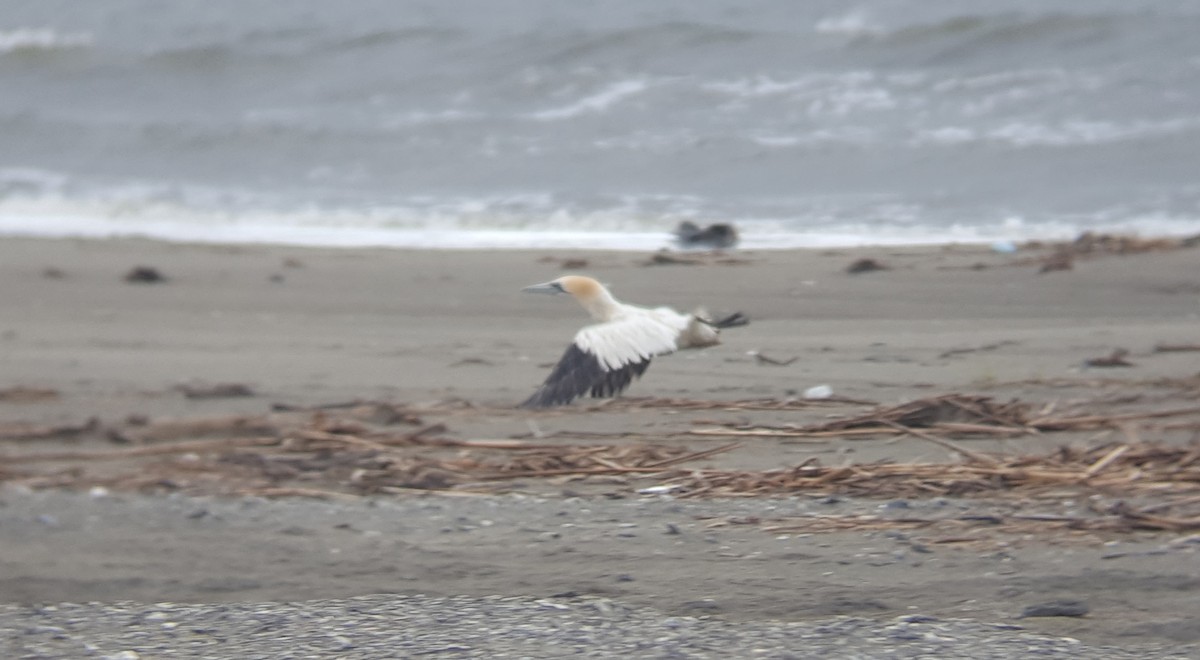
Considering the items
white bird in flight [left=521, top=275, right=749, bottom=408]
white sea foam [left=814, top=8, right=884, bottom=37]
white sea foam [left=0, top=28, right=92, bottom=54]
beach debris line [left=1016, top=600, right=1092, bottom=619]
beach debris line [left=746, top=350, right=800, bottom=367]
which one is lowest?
beach debris line [left=1016, top=600, right=1092, bottom=619]

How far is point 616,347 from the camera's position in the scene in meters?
6.23

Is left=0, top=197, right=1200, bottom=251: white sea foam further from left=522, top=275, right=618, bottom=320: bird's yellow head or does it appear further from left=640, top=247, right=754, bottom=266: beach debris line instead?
left=522, top=275, right=618, bottom=320: bird's yellow head

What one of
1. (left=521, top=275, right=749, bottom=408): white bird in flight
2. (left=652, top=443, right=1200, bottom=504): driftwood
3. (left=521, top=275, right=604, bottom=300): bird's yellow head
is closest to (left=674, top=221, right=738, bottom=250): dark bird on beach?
(left=521, top=275, right=604, bottom=300): bird's yellow head

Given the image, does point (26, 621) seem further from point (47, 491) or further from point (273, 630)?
point (47, 491)

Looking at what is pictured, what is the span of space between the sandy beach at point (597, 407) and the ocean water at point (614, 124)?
212 cm

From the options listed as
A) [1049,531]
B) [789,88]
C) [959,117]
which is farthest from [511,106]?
[1049,531]

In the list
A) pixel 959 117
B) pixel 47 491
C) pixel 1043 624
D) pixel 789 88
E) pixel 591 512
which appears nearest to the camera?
pixel 1043 624

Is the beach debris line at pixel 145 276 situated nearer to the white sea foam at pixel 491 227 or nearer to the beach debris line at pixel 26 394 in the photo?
the white sea foam at pixel 491 227

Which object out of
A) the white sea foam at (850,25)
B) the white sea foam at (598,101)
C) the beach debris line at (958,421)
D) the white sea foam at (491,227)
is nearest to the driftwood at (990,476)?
the beach debris line at (958,421)

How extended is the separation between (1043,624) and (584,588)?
1.17 metres

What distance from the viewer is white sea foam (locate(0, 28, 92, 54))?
23.9 meters

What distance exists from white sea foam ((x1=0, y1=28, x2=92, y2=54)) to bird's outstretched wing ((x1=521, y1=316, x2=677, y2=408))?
63.7 feet

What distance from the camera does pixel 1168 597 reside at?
397 cm

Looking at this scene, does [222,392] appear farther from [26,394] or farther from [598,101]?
[598,101]
